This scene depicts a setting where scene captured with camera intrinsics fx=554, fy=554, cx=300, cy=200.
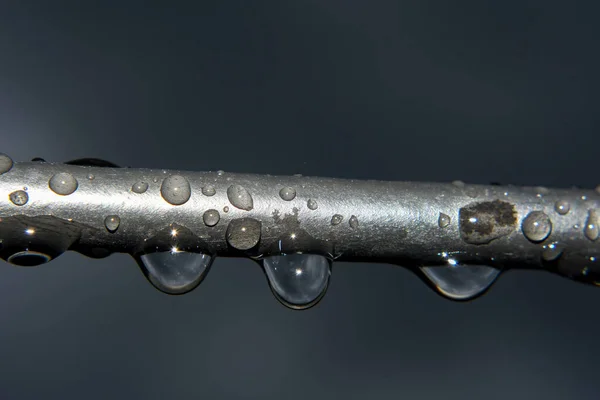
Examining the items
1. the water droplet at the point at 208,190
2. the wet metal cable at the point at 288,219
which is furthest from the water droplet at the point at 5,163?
the water droplet at the point at 208,190

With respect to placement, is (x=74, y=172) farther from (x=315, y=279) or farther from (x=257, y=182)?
(x=315, y=279)

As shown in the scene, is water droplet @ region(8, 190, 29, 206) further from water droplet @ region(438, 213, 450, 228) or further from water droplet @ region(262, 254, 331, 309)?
water droplet @ region(438, 213, 450, 228)

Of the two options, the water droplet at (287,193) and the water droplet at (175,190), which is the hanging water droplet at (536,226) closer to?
the water droplet at (287,193)

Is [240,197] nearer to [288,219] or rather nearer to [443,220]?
[288,219]

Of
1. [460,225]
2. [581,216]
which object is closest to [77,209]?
[460,225]

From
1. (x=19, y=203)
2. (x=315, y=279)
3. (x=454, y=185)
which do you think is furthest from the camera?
(x=315, y=279)

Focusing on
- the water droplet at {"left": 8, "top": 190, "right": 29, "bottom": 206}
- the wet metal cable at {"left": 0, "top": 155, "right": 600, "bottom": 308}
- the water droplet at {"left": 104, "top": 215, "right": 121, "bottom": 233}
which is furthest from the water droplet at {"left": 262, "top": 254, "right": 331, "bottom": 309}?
the water droplet at {"left": 8, "top": 190, "right": 29, "bottom": 206}
